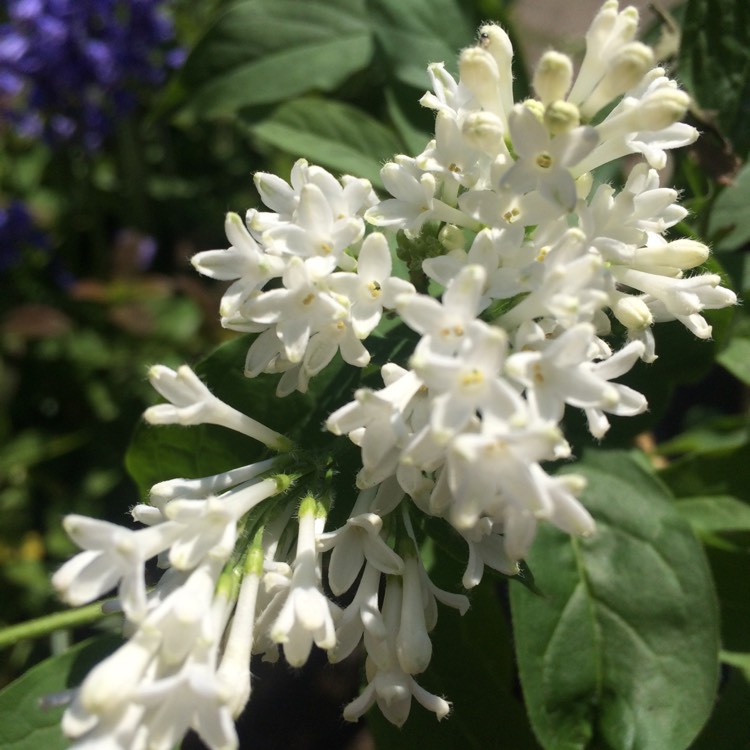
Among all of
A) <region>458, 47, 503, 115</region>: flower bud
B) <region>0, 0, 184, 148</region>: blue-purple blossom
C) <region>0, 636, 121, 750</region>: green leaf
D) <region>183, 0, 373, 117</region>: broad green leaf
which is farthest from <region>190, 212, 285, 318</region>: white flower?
<region>0, 0, 184, 148</region>: blue-purple blossom

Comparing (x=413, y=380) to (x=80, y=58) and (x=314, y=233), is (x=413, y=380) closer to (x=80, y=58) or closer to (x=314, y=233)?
(x=314, y=233)

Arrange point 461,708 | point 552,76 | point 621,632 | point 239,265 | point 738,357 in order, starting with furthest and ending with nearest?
point 738,357, point 461,708, point 621,632, point 239,265, point 552,76

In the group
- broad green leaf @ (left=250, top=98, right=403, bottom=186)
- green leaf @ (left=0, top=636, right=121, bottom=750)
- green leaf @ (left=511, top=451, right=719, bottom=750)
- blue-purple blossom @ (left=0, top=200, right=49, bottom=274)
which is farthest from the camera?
blue-purple blossom @ (left=0, top=200, right=49, bottom=274)

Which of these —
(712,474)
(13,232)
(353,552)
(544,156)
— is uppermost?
(544,156)

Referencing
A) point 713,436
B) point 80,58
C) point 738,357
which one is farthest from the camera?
point 80,58

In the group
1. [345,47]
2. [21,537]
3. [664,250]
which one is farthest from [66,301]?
[664,250]

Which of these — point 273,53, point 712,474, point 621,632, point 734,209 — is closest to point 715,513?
point 712,474

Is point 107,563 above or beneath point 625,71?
beneath

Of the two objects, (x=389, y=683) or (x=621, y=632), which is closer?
(x=389, y=683)

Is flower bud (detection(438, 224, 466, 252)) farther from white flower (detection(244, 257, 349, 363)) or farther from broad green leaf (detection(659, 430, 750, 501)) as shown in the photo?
broad green leaf (detection(659, 430, 750, 501))
